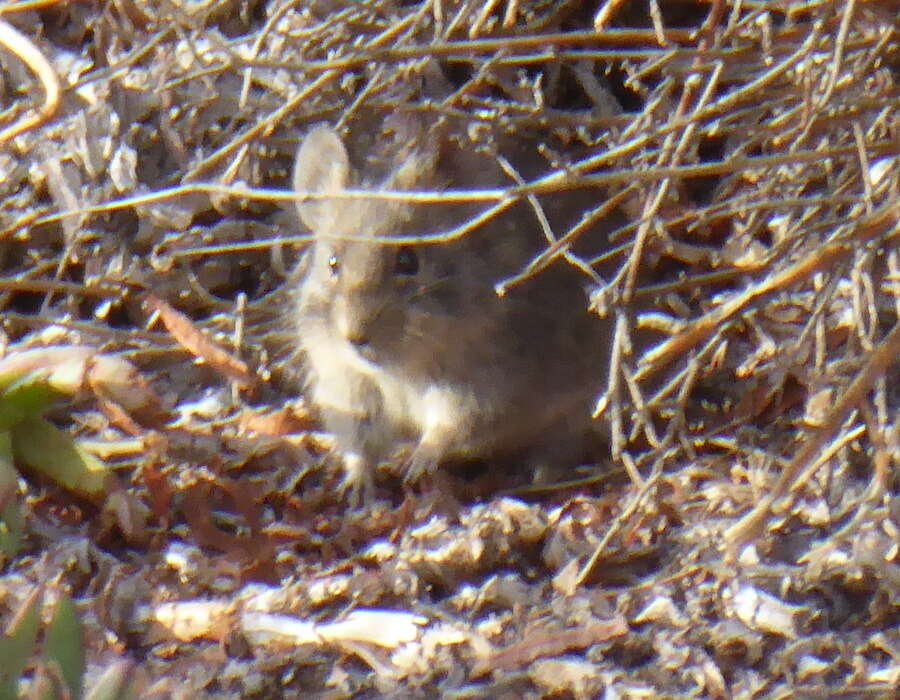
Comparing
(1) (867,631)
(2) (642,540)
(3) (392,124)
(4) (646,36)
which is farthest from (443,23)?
(1) (867,631)

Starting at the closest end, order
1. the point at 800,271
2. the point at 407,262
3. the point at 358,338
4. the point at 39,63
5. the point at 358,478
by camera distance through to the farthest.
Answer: the point at 39,63 < the point at 800,271 < the point at 358,338 < the point at 407,262 < the point at 358,478

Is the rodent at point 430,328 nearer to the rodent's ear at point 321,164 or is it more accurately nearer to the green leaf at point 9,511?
the rodent's ear at point 321,164

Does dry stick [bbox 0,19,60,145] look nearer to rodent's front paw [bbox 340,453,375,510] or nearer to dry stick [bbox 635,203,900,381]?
dry stick [bbox 635,203,900,381]

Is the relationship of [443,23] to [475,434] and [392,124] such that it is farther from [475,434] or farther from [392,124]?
[475,434]

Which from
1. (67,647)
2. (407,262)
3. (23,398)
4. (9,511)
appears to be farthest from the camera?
(407,262)

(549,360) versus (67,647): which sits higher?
(67,647)

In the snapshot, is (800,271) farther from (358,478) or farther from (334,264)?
(358,478)

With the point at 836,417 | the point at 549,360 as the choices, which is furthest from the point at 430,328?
the point at 836,417
